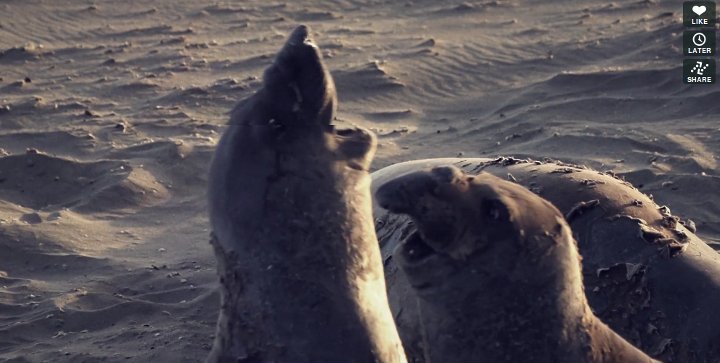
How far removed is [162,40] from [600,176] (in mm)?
8270

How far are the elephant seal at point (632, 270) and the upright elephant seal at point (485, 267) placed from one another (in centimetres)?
101

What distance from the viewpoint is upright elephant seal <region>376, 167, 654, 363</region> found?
2.52 metres

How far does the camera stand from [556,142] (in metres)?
7.64

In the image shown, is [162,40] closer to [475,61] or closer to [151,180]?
[475,61]

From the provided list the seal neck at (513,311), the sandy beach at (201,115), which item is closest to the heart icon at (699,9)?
the sandy beach at (201,115)

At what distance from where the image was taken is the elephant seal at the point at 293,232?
258 centimetres

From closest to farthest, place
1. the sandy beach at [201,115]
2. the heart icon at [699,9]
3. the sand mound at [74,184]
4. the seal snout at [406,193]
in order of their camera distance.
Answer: the seal snout at [406,193], the sandy beach at [201,115], the sand mound at [74,184], the heart icon at [699,9]

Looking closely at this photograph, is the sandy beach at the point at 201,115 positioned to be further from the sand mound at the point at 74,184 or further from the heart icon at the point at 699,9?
the heart icon at the point at 699,9

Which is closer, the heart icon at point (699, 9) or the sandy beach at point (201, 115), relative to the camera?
the sandy beach at point (201, 115)

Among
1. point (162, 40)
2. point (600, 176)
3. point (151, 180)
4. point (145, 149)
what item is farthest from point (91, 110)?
point (600, 176)

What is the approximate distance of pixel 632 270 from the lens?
12.9ft

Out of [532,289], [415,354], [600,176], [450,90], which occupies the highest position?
[532,289]

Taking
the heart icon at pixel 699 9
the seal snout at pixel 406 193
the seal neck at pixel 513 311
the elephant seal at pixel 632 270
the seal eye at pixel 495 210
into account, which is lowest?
the heart icon at pixel 699 9

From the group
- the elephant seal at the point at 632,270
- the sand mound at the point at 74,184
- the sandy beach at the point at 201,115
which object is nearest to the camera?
the elephant seal at the point at 632,270
